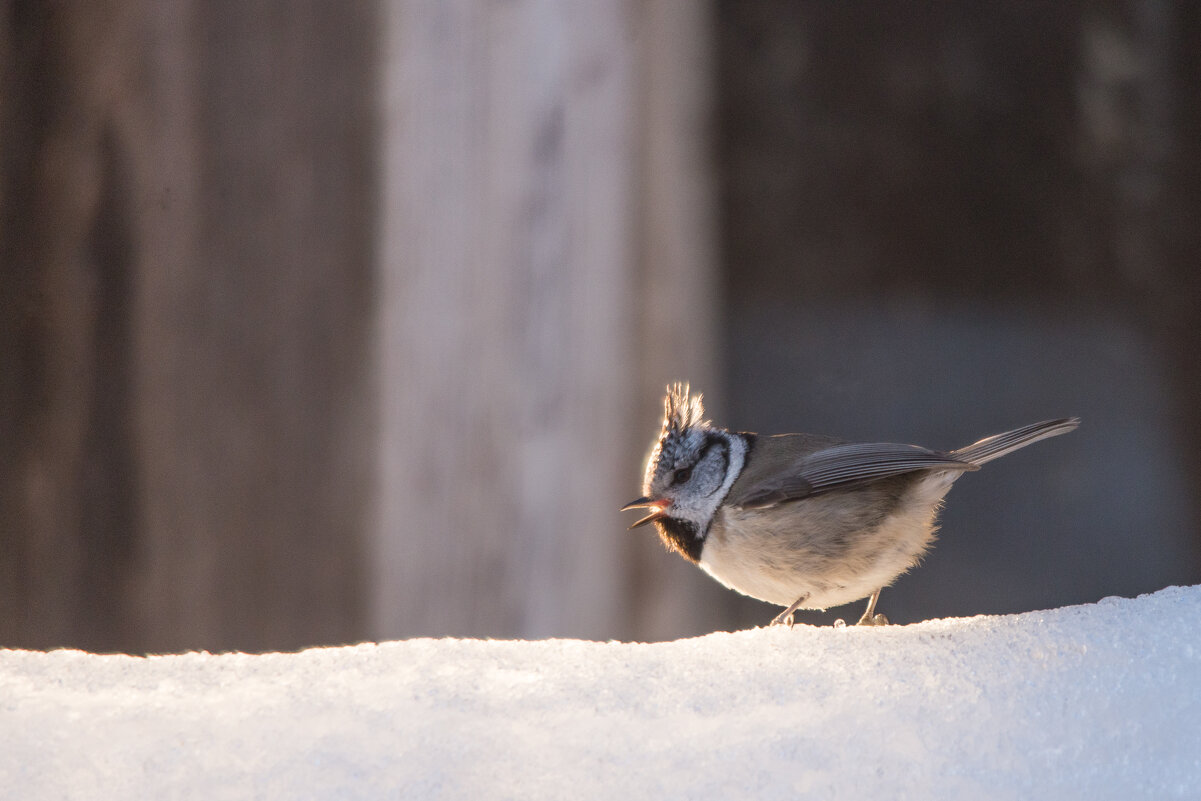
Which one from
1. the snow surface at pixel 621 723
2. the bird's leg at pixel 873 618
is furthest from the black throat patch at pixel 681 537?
the snow surface at pixel 621 723

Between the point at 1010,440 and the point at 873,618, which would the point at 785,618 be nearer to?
the point at 873,618

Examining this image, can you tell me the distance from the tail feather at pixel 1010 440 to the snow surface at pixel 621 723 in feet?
3.11

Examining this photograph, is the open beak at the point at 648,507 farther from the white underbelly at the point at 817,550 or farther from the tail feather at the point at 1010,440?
the tail feather at the point at 1010,440

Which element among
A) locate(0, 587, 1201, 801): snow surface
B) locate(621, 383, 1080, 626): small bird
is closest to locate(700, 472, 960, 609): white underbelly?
locate(621, 383, 1080, 626): small bird

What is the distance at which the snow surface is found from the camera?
1.00 meters

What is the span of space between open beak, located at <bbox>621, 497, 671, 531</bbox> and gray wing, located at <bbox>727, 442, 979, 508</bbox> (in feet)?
0.51

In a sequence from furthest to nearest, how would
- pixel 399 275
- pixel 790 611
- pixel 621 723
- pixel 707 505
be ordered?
pixel 707 505 → pixel 790 611 → pixel 399 275 → pixel 621 723

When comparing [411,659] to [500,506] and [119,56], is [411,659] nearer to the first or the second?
[500,506]

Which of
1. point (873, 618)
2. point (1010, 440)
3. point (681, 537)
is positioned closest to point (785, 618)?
point (873, 618)

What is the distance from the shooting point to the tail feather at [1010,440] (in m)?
2.26

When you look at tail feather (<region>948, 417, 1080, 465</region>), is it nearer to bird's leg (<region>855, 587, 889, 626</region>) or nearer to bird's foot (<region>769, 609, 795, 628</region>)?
bird's leg (<region>855, 587, 889, 626</region>)

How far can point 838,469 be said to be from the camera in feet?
7.82

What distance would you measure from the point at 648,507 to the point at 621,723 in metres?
1.50

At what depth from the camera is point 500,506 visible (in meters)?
2.23
